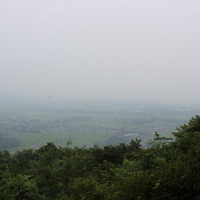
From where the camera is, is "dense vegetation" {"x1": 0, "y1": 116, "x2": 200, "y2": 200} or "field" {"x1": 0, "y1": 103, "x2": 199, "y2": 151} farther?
"field" {"x1": 0, "y1": 103, "x2": 199, "y2": 151}

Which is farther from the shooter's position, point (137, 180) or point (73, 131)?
point (73, 131)

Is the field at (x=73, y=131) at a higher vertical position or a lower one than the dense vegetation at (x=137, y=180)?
lower

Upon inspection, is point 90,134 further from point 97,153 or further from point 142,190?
point 142,190

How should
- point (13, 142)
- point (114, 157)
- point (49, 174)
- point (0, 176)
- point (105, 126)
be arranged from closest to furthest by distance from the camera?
point (0, 176) < point (49, 174) < point (114, 157) < point (13, 142) < point (105, 126)

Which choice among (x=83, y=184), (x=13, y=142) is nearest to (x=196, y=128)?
(x=83, y=184)

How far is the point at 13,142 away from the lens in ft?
325

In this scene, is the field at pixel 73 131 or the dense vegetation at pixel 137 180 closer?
the dense vegetation at pixel 137 180

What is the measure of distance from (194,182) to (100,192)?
17.7 feet

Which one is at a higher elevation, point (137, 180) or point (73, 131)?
point (137, 180)

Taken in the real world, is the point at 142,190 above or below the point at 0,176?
above

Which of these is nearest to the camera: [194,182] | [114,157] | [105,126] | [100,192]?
[194,182]

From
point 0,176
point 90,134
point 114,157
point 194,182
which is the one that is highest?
point 194,182

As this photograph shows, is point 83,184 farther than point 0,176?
No

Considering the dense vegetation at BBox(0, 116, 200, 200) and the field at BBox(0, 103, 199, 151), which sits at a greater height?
the dense vegetation at BBox(0, 116, 200, 200)
